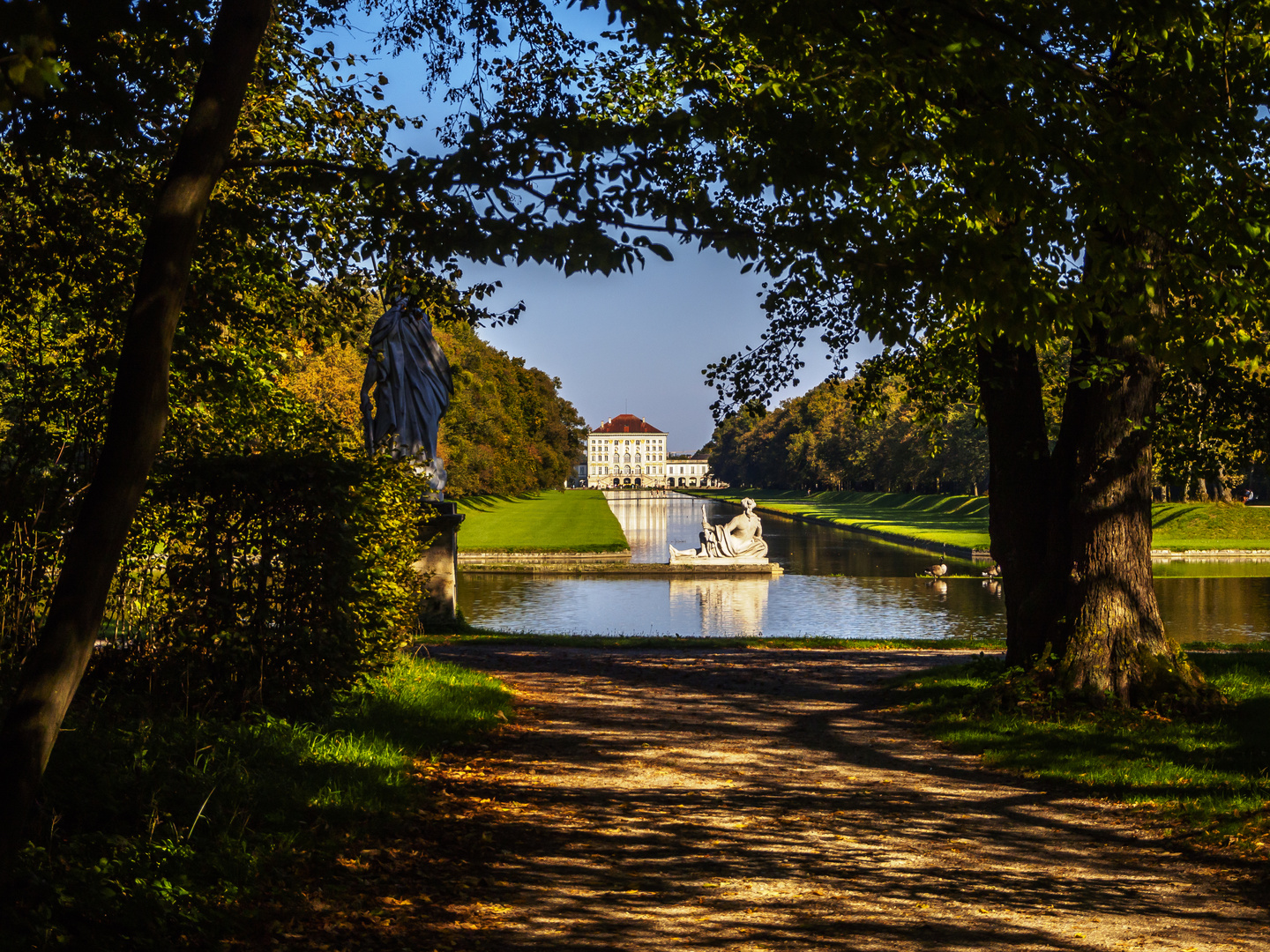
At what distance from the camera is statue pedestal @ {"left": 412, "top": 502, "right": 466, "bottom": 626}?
12.9 meters

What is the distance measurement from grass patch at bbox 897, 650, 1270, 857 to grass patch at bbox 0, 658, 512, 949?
3511mm

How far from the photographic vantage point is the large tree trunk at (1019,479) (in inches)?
322

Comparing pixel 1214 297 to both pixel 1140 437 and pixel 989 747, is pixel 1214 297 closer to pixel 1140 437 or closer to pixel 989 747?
pixel 1140 437

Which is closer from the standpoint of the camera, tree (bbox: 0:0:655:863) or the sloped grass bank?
tree (bbox: 0:0:655:863)

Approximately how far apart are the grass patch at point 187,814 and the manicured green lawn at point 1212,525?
115ft

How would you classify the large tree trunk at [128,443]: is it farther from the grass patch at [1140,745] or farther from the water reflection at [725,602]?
the water reflection at [725,602]

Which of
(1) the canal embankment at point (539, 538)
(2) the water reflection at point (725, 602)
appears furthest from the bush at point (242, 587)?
(1) the canal embankment at point (539, 538)

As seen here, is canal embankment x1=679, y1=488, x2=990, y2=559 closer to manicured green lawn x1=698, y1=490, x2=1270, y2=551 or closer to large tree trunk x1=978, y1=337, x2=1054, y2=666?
manicured green lawn x1=698, y1=490, x2=1270, y2=551

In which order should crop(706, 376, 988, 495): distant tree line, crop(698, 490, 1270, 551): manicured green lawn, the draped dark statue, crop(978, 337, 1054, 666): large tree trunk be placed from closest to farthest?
1. crop(978, 337, 1054, 666): large tree trunk
2. the draped dark statue
3. crop(698, 490, 1270, 551): manicured green lawn
4. crop(706, 376, 988, 495): distant tree line

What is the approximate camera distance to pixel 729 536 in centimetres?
2875

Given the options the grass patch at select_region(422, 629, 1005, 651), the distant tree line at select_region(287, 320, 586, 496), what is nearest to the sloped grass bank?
the distant tree line at select_region(287, 320, 586, 496)

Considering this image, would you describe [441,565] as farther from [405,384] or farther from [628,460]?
[628,460]

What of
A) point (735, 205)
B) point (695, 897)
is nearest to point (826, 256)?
point (695, 897)

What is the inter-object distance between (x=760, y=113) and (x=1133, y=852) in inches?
138
